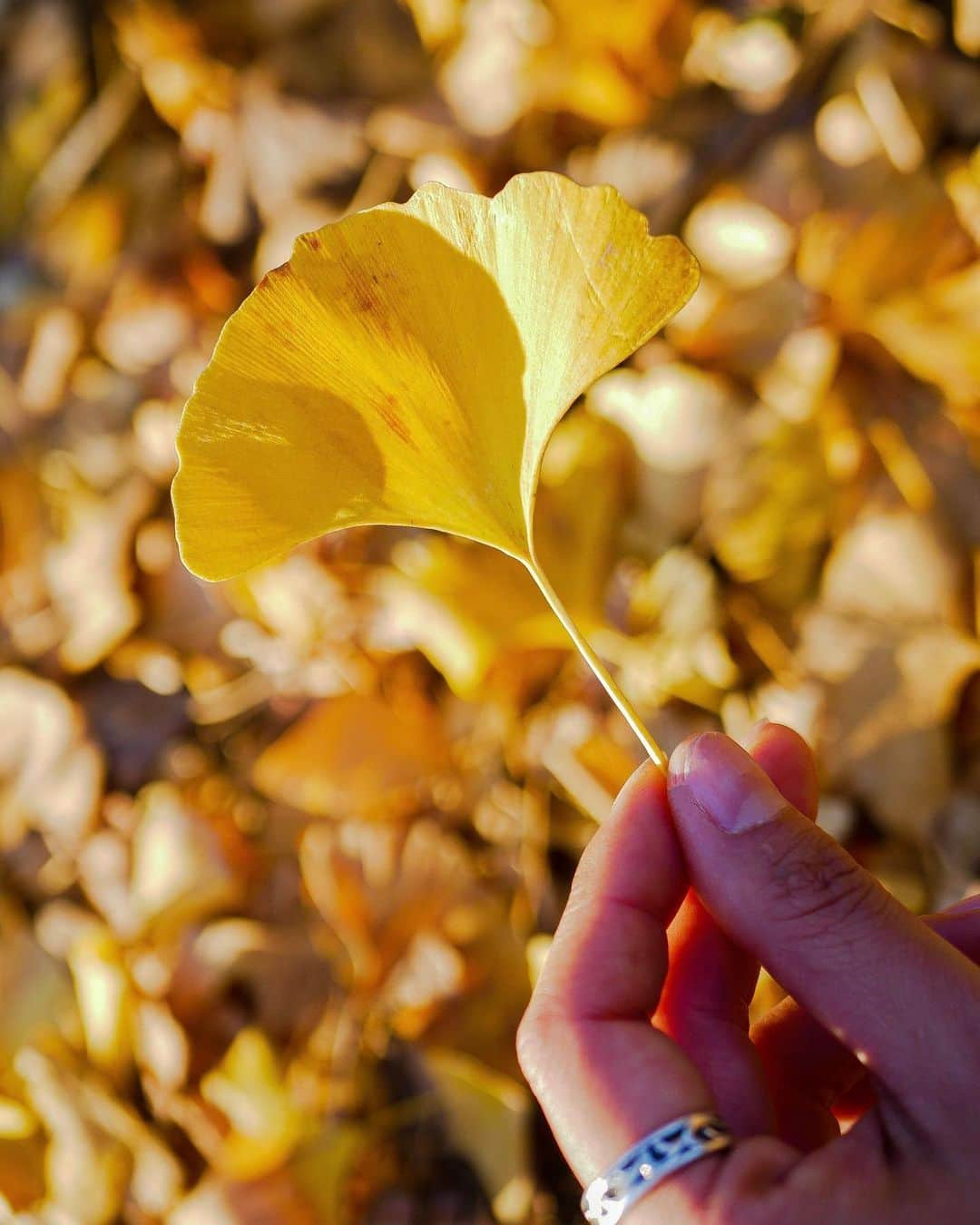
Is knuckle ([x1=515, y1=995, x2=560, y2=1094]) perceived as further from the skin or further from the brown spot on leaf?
the brown spot on leaf

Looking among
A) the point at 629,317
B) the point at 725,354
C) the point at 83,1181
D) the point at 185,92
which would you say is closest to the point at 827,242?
the point at 725,354

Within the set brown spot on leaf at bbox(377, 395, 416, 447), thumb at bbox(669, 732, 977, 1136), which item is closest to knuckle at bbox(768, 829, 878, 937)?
thumb at bbox(669, 732, 977, 1136)

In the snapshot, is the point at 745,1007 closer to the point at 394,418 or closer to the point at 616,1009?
the point at 616,1009

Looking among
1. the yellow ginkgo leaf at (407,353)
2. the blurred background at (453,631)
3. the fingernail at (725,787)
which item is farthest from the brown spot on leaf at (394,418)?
the blurred background at (453,631)

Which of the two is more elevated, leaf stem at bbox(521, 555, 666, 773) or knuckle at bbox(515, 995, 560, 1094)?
leaf stem at bbox(521, 555, 666, 773)

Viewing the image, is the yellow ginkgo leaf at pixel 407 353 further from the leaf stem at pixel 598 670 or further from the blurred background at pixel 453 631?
the blurred background at pixel 453 631

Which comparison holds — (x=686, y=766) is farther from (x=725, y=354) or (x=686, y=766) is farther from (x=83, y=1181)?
(x=83, y=1181)

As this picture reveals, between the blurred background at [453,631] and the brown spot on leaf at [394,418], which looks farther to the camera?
the blurred background at [453,631]

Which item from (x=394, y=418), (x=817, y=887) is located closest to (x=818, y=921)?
(x=817, y=887)
